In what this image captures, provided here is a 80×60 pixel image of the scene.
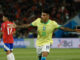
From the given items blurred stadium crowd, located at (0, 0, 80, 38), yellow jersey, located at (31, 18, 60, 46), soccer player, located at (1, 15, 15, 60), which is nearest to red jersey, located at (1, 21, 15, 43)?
soccer player, located at (1, 15, 15, 60)

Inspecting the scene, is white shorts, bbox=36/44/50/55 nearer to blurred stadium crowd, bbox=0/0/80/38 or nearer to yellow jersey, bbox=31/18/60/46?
yellow jersey, bbox=31/18/60/46

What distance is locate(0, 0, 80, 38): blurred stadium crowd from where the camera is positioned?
27.2 metres

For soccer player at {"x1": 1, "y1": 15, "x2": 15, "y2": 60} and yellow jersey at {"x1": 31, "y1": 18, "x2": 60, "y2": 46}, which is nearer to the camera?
yellow jersey at {"x1": 31, "y1": 18, "x2": 60, "y2": 46}

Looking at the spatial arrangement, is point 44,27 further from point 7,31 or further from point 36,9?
point 36,9

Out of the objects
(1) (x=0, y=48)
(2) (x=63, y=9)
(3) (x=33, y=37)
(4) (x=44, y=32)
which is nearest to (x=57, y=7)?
(2) (x=63, y=9)

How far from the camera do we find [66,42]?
2288cm

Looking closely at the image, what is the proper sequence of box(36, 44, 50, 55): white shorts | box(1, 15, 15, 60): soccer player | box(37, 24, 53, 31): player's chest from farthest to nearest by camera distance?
box(1, 15, 15, 60): soccer player
box(37, 24, 53, 31): player's chest
box(36, 44, 50, 55): white shorts

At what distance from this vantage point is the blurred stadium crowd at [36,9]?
27.2m

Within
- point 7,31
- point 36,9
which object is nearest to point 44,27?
point 7,31

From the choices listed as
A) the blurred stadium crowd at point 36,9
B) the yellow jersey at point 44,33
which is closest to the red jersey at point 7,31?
the yellow jersey at point 44,33

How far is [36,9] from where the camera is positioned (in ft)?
91.1

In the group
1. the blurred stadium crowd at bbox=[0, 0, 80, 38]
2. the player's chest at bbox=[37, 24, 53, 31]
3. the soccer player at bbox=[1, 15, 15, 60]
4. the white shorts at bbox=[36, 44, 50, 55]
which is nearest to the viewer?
the white shorts at bbox=[36, 44, 50, 55]

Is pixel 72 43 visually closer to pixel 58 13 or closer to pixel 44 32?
pixel 58 13

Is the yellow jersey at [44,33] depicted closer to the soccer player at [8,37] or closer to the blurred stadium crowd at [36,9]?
the soccer player at [8,37]
